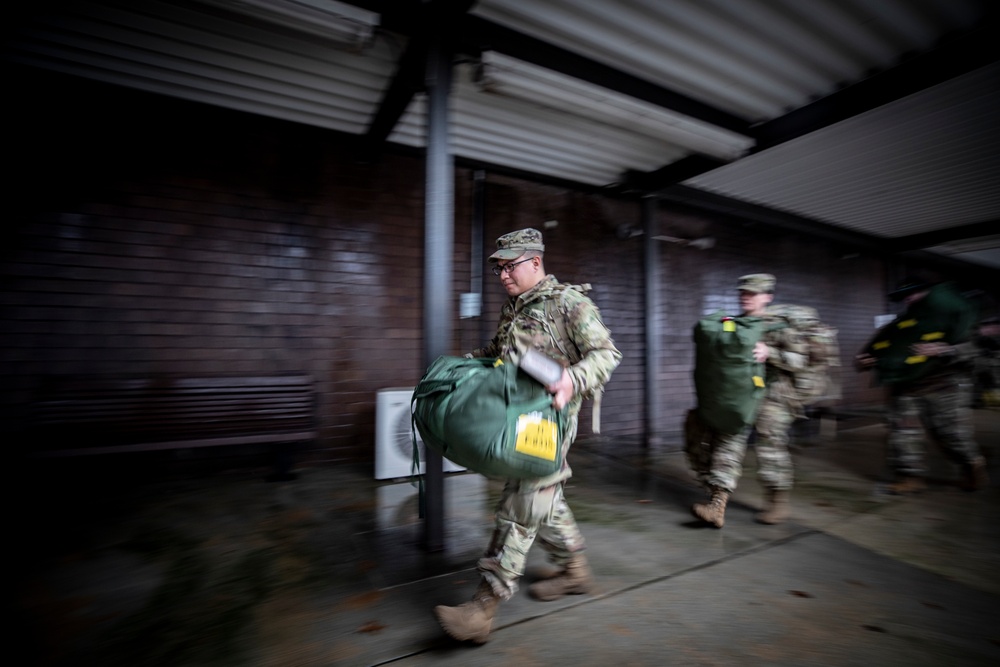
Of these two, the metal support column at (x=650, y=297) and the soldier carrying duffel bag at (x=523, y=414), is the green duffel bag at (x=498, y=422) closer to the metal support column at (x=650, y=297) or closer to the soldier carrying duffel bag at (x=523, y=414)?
the soldier carrying duffel bag at (x=523, y=414)

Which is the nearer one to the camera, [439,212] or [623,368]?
[439,212]

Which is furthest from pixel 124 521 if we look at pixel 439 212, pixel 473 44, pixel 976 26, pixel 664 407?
pixel 976 26

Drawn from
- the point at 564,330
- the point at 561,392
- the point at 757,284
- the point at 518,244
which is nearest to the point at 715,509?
the point at 757,284

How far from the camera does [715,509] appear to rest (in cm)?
304

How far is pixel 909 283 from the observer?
3.79 m

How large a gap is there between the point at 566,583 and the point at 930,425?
3.93 metres

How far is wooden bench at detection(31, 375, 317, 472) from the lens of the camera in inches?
134

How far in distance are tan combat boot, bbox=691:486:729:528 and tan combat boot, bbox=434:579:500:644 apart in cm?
195

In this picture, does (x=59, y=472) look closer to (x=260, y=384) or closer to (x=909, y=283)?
(x=260, y=384)

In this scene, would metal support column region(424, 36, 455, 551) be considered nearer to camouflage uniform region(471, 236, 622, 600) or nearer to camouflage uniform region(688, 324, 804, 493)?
camouflage uniform region(471, 236, 622, 600)

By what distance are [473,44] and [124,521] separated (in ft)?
14.3

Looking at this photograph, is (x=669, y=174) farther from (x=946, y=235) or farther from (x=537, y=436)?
(x=946, y=235)

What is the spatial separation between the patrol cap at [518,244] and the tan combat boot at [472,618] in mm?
1491

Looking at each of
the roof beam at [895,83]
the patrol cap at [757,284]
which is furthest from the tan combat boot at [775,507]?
the roof beam at [895,83]
